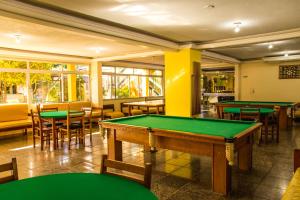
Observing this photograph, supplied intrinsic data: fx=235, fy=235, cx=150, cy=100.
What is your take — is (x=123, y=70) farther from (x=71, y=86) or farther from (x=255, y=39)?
(x=255, y=39)

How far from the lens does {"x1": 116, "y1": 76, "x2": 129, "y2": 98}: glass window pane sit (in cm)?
1195

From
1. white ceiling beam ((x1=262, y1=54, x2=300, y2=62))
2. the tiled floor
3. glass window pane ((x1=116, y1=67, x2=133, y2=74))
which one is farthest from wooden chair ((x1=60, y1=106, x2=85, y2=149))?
white ceiling beam ((x1=262, y1=54, x2=300, y2=62))

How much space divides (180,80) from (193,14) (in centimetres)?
319

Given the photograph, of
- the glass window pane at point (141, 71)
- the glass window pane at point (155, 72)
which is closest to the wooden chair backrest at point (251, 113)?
the glass window pane at point (141, 71)

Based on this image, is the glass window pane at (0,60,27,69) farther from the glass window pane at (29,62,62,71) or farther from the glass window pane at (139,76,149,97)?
the glass window pane at (139,76,149,97)

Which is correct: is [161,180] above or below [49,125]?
below

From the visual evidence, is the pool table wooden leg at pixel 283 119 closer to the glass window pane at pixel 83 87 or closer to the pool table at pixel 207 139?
the pool table at pixel 207 139

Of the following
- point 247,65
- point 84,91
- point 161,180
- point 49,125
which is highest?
point 247,65

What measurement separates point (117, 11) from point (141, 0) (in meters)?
0.68

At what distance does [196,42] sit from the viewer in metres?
7.43

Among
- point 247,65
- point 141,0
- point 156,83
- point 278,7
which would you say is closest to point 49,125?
point 141,0

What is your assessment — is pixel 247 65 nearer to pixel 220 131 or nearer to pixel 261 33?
pixel 261 33

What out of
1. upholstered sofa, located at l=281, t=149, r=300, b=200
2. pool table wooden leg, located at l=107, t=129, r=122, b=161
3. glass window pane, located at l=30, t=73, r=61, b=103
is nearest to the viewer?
upholstered sofa, located at l=281, t=149, r=300, b=200

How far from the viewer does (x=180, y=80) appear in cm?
761
